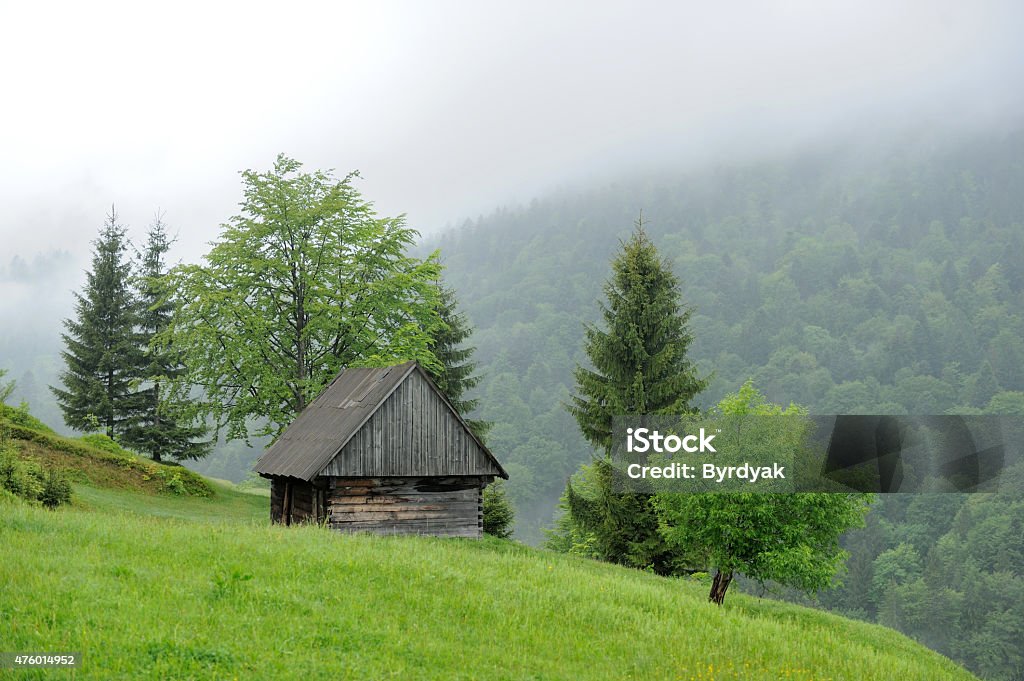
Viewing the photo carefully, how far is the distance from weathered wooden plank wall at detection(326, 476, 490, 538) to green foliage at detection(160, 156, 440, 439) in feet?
32.5

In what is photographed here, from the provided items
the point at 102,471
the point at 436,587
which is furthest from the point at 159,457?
the point at 436,587

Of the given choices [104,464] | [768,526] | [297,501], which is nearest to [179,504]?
[104,464]

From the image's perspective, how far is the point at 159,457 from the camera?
4803 centimetres

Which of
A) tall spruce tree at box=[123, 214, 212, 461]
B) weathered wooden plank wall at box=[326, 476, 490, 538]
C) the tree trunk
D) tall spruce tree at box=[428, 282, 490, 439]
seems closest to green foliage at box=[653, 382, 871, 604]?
the tree trunk

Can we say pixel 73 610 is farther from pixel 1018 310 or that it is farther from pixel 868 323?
pixel 1018 310

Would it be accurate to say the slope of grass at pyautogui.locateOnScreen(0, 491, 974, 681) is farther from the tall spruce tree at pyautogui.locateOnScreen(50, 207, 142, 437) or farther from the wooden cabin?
the tall spruce tree at pyautogui.locateOnScreen(50, 207, 142, 437)

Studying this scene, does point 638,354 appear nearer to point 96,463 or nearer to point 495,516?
point 495,516

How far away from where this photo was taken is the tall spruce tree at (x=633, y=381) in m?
33.7

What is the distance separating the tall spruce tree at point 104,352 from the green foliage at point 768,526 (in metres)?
37.7

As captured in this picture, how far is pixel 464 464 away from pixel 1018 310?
194 m

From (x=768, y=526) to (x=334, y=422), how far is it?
1432 cm

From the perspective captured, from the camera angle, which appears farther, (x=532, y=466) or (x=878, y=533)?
(x=532, y=466)

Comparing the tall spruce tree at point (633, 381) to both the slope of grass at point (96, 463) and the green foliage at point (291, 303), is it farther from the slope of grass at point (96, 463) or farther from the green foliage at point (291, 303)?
the slope of grass at point (96, 463)

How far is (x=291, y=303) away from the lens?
38906mm
